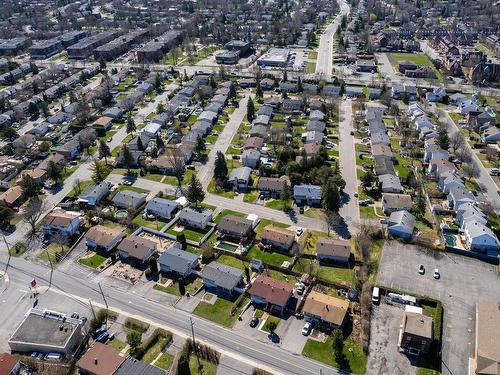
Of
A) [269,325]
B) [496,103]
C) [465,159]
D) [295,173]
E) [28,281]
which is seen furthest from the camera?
[496,103]

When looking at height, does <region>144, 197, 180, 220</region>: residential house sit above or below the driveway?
above

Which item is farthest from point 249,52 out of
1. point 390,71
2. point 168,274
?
point 168,274

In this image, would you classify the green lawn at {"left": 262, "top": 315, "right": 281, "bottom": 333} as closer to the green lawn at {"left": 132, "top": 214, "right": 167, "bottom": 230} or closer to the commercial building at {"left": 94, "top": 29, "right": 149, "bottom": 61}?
the green lawn at {"left": 132, "top": 214, "right": 167, "bottom": 230}

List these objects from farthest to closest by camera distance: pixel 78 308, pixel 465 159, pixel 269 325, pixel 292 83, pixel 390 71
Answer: pixel 390 71 < pixel 292 83 < pixel 465 159 < pixel 78 308 < pixel 269 325

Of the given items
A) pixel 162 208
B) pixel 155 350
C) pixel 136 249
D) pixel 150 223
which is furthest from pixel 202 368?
pixel 162 208

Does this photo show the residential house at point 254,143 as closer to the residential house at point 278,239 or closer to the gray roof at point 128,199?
the gray roof at point 128,199

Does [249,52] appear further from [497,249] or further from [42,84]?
[497,249]

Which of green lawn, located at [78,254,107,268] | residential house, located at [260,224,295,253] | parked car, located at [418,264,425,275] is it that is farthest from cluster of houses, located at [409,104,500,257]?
green lawn, located at [78,254,107,268]

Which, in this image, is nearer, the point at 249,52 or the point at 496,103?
the point at 496,103
